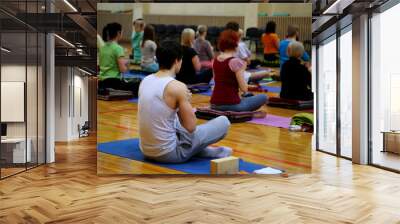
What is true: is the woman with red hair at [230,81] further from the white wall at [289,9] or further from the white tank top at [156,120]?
the white tank top at [156,120]

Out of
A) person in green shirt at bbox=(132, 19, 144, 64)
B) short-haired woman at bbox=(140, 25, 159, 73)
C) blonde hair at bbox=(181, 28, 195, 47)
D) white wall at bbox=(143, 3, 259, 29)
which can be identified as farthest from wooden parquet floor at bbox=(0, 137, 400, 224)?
white wall at bbox=(143, 3, 259, 29)

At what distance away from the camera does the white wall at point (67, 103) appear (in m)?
14.0

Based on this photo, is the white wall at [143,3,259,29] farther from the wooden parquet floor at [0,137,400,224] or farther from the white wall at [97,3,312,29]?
the wooden parquet floor at [0,137,400,224]

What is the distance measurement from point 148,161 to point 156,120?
62 cm

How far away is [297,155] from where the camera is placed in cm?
602

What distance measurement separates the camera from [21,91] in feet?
21.5

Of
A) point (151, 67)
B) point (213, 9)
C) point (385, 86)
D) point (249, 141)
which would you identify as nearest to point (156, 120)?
point (151, 67)

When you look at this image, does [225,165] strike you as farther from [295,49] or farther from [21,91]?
[21,91]

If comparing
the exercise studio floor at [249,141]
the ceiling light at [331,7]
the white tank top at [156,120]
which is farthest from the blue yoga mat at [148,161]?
the ceiling light at [331,7]

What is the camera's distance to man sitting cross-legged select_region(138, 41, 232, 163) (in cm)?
557

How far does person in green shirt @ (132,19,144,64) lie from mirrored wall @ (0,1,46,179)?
1.78 metres

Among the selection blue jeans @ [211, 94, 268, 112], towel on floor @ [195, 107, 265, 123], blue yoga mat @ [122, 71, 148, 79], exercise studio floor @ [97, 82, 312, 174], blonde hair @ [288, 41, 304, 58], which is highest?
blonde hair @ [288, 41, 304, 58]

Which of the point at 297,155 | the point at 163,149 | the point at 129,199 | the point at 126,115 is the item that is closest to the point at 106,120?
the point at 126,115

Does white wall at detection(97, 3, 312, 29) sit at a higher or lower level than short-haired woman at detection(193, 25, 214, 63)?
higher
